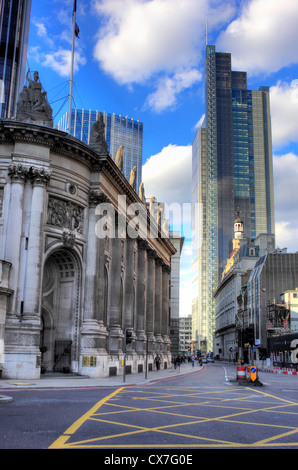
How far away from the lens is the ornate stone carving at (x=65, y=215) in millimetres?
33594

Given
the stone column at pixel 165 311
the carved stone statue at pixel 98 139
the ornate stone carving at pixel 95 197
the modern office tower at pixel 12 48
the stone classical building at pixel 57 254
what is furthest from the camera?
the modern office tower at pixel 12 48

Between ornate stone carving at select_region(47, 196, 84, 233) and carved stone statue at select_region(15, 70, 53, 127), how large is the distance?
5423 millimetres

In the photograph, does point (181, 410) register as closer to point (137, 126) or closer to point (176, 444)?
point (176, 444)

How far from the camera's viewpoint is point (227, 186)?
199875mm

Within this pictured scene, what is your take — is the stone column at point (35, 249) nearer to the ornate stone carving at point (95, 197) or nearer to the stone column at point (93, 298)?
the stone column at point (93, 298)

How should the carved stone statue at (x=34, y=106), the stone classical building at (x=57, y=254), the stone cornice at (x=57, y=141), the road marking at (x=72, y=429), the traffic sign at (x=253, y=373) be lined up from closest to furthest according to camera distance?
the road marking at (x=72, y=429) < the traffic sign at (x=253, y=373) < the stone classical building at (x=57, y=254) < the stone cornice at (x=57, y=141) < the carved stone statue at (x=34, y=106)

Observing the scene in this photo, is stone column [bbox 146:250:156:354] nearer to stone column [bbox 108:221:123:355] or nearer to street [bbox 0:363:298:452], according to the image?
stone column [bbox 108:221:123:355]

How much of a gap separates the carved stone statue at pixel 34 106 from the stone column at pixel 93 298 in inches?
256

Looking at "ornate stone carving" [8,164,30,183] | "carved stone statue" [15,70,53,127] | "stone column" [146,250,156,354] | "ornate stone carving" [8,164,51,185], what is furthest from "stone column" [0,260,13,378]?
"stone column" [146,250,156,354]

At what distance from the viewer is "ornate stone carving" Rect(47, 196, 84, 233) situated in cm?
3359

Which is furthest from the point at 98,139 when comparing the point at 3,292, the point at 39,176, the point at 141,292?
the point at 141,292

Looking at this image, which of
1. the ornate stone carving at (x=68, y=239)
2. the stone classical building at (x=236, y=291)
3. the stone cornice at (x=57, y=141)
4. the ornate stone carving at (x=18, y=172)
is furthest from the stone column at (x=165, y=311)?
the ornate stone carving at (x=18, y=172)
